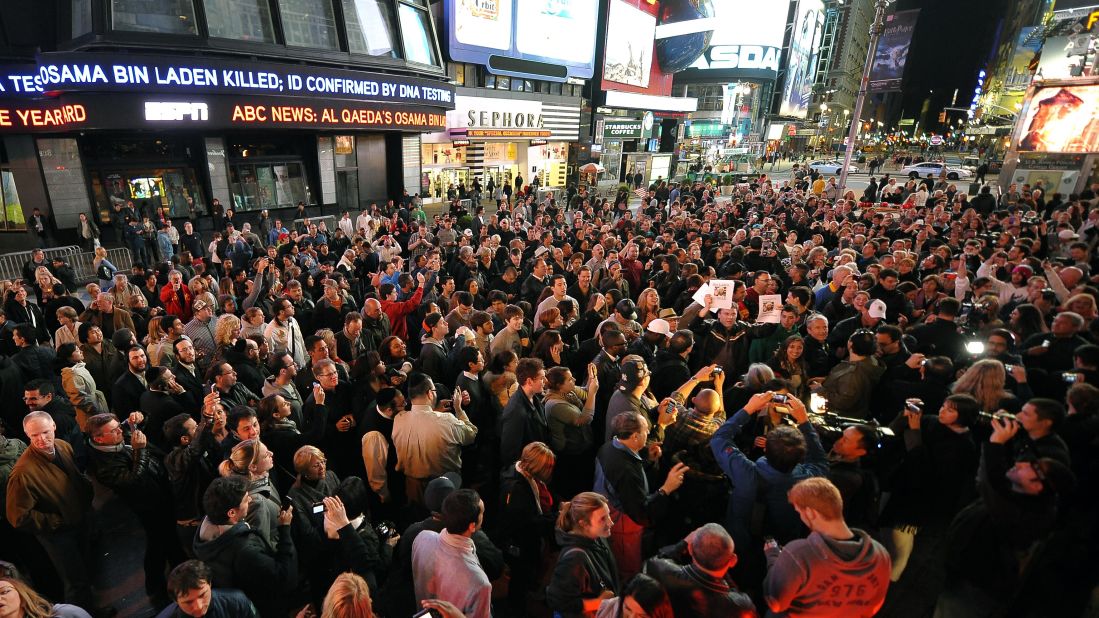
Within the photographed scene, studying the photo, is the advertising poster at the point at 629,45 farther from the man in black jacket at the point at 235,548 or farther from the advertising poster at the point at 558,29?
the man in black jacket at the point at 235,548

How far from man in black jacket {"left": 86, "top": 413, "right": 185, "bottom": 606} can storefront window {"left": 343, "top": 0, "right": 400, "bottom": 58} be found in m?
17.0

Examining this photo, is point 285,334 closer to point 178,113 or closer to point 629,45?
point 178,113

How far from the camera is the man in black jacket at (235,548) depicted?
2.83 m

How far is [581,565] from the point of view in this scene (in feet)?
8.88

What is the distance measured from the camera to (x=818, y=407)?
432 centimetres

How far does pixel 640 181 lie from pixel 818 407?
30.6 metres

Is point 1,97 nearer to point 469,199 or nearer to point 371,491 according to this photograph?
point 469,199

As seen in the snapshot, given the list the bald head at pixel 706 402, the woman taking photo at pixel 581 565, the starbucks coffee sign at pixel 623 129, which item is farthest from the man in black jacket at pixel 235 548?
the starbucks coffee sign at pixel 623 129

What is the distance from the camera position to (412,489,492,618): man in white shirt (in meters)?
2.70

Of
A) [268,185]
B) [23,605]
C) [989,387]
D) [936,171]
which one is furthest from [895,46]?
[23,605]

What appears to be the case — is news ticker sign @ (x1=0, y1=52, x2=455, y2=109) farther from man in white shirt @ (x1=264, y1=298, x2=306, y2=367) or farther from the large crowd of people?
man in white shirt @ (x1=264, y1=298, x2=306, y2=367)

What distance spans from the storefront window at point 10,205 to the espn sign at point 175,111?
4.84 meters

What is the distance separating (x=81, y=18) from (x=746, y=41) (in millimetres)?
59910

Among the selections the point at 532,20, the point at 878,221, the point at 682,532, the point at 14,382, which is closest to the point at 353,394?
the point at 682,532
